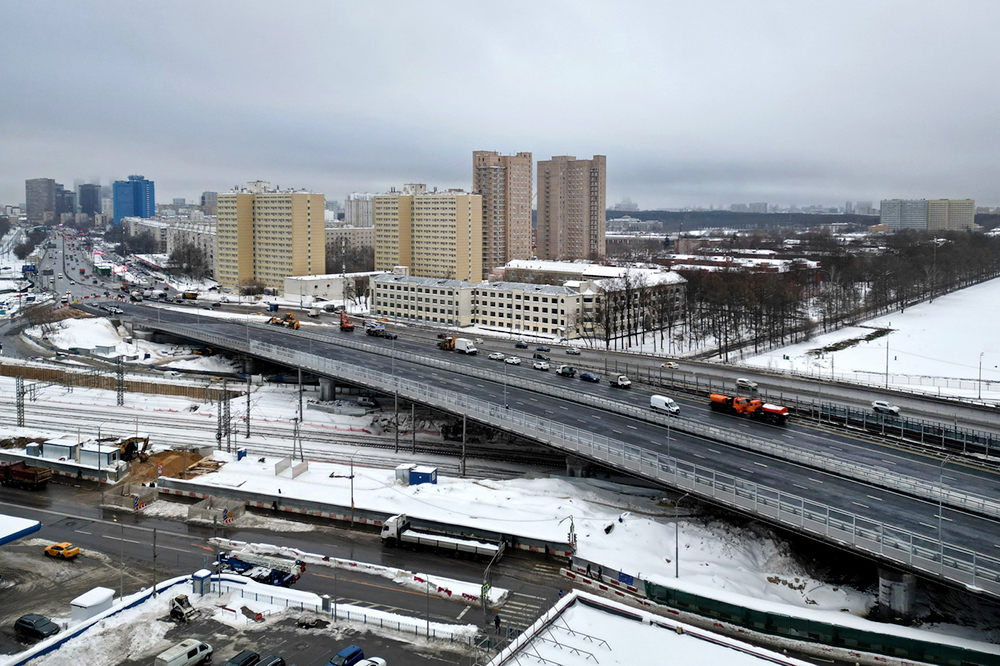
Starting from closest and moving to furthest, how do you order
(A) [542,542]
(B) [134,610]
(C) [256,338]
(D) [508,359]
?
(B) [134,610], (A) [542,542], (D) [508,359], (C) [256,338]

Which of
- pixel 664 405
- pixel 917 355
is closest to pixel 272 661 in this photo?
pixel 664 405

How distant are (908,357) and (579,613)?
64.2m

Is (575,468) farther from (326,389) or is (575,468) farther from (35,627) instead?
(35,627)

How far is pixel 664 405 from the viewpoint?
44.5 m

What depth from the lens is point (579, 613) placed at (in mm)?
19609

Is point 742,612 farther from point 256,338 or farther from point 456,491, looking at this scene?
point 256,338

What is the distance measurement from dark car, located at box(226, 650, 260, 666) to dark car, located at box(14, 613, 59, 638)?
6890 millimetres

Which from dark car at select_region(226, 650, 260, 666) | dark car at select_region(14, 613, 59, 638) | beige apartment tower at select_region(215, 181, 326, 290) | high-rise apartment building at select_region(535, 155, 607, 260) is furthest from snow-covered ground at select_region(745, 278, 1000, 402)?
high-rise apartment building at select_region(535, 155, 607, 260)

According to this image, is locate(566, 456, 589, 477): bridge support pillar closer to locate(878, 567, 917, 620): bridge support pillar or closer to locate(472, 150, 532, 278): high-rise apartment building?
locate(878, 567, 917, 620): bridge support pillar

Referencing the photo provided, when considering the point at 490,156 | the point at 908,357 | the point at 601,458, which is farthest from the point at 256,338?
the point at 490,156

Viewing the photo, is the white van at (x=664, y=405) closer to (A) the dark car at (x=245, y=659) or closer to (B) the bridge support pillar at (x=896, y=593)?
(B) the bridge support pillar at (x=896, y=593)

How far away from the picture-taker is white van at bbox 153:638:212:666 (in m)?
21.3

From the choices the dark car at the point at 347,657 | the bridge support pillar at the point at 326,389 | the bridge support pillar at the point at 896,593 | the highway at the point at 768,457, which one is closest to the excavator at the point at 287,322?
the highway at the point at 768,457

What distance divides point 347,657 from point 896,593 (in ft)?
61.0
